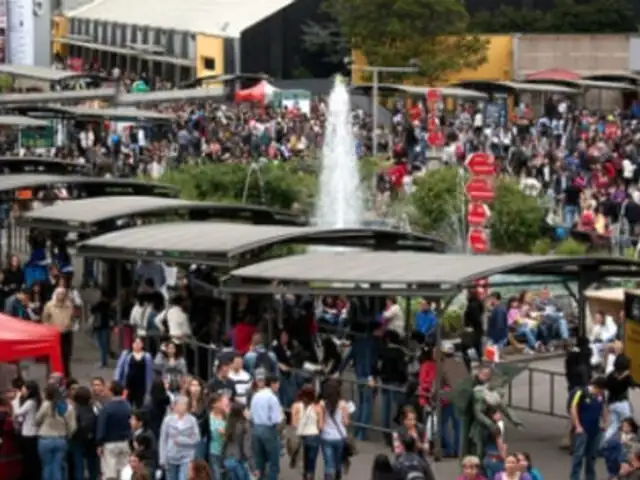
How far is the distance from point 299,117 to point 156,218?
29249mm

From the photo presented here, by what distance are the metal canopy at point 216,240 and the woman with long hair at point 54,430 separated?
4.49m

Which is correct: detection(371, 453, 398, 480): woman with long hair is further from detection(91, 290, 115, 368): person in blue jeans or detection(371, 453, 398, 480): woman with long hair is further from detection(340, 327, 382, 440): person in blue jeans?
detection(91, 290, 115, 368): person in blue jeans

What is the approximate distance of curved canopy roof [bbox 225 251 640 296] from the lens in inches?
899

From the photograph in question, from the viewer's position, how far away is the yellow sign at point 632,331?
23.8 meters

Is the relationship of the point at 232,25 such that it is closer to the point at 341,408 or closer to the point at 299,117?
the point at 299,117

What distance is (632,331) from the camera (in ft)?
79.6

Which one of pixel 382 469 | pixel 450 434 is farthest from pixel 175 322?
pixel 382 469

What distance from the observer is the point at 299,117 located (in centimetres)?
6081

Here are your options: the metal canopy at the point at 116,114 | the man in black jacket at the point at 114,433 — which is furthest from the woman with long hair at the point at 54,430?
the metal canopy at the point at 116,114

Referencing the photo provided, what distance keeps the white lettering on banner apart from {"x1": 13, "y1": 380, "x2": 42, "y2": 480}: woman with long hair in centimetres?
5695

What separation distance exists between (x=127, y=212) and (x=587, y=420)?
9858 mm

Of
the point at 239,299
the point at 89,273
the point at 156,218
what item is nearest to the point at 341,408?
the point at 239,299

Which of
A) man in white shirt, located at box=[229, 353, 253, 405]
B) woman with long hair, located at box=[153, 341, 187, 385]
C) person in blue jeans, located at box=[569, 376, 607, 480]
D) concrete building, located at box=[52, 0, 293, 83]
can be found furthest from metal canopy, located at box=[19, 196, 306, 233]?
concrete building, located at box=[52, 0, 293, 83]

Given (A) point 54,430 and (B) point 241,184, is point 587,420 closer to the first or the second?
(A) point 54,430
